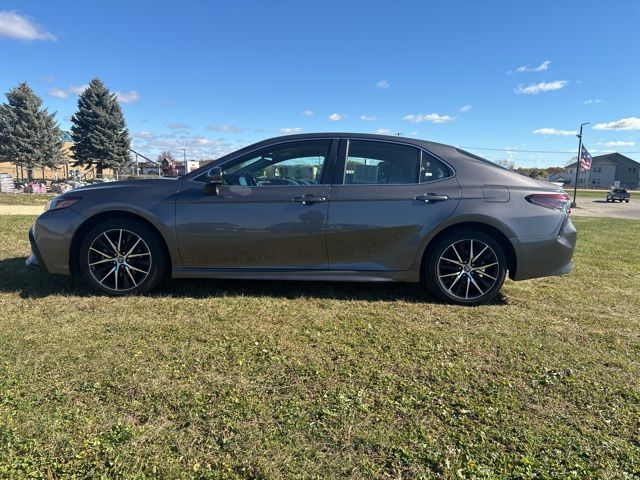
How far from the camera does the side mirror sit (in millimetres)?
3906

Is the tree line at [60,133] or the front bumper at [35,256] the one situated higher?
the tree line at [60,133]

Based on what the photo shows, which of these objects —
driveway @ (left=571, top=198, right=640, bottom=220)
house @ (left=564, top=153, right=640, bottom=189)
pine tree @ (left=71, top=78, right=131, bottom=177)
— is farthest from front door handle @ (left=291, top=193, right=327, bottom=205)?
house @ (left=564, top=153, right=640, bottom=189)

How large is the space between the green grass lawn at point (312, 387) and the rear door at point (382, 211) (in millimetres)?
434

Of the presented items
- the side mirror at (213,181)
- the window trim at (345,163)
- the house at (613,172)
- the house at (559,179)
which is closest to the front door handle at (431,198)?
the window trim at (345,163)

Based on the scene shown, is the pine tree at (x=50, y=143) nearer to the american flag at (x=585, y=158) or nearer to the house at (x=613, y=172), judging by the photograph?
the american flag at (x=585, y=158)

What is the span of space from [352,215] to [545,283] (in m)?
2.55

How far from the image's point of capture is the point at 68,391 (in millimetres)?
2393

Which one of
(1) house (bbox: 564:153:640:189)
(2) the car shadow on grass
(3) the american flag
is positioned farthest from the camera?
(1) house (bbox: 564:153:640:189)

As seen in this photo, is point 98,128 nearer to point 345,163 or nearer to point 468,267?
point 345,163

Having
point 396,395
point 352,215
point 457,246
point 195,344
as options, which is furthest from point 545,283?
point 195,344

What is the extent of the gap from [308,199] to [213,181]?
0.85 m

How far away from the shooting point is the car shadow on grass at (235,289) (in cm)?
416

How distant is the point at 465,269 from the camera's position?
404 centimetres

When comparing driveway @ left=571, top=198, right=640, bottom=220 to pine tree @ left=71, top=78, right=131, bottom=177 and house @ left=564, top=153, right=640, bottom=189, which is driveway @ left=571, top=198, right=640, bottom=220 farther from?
house @ left=564, top=153, right=640, bottom=189
